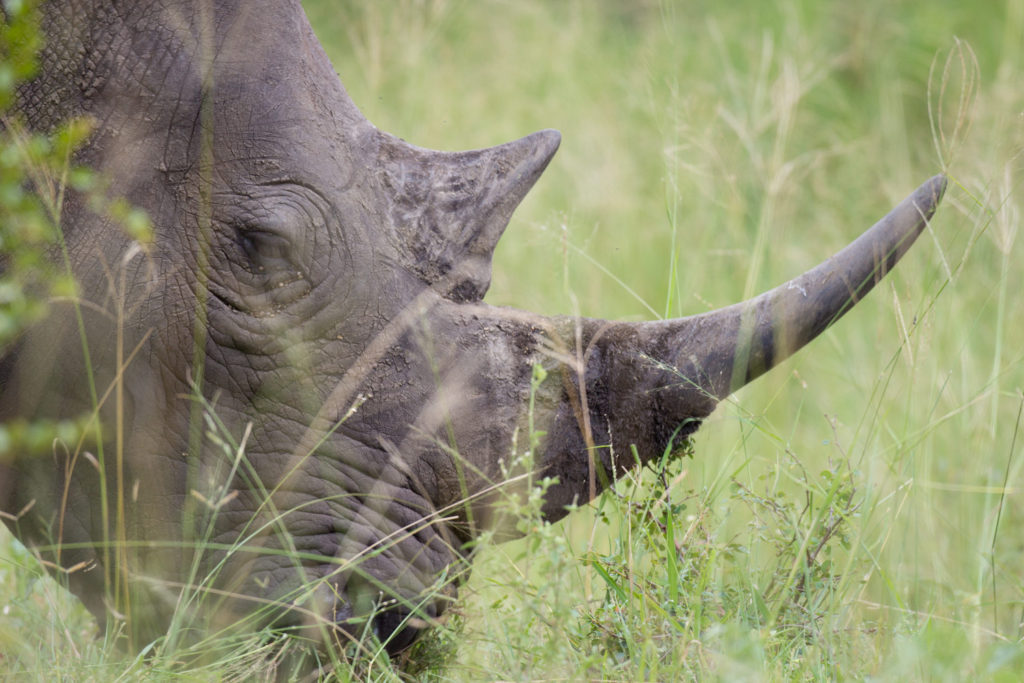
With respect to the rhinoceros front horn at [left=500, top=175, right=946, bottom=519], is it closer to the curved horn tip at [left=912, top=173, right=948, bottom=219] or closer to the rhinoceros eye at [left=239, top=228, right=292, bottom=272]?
the curved horn tip at [left=912, top=173, right=948, bottom=219]

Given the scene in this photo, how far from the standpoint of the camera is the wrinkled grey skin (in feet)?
8.52

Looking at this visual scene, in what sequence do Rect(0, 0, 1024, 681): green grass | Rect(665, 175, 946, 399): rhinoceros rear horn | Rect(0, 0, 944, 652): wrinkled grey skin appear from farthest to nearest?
Rect(665, 175, 946, 399): rhinoceros rear horn → Rect(0, 0, 944, 652): wrinkled grey skin → Rect(0, 0, 1024, 681): green grass

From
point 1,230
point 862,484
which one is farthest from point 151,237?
point 862,484

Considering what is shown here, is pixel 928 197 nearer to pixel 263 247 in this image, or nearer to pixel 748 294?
pixel 748 294

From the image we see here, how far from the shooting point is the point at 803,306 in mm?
2709

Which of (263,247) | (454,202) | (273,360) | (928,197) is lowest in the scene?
(273,360)

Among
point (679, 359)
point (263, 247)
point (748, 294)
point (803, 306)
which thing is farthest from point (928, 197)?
point (263, 247)

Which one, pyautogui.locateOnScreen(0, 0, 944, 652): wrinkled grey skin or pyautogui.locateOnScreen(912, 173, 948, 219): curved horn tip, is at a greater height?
pyautogui.locateOnScreen(912, 173, 948, 219): curved horn tip

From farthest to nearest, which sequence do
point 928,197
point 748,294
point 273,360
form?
point 748,294, point 928,197, point 273,360

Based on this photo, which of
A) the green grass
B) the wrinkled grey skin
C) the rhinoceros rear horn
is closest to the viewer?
the green grass

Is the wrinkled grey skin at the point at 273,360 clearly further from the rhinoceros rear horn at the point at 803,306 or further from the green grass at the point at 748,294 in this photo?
the green grass at the point at 748,294

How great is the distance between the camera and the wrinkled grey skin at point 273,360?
102 inches

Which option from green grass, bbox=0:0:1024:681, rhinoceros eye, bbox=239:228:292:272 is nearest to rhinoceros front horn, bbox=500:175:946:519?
green grass, bbox=0:0:1024:681

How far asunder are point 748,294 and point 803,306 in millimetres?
1043
